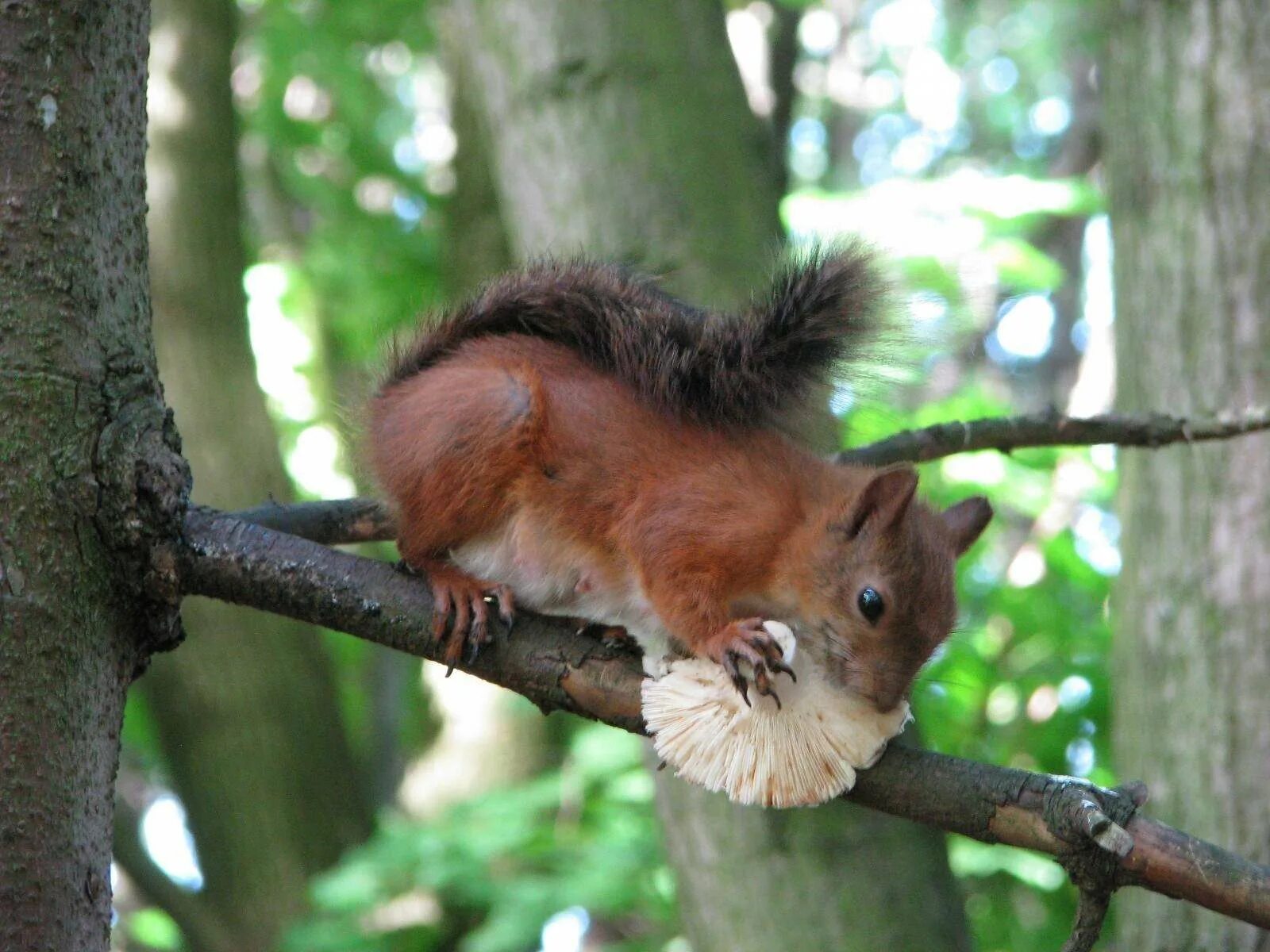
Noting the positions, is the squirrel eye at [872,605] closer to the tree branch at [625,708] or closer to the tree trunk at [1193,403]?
the tree branch at [625,708]

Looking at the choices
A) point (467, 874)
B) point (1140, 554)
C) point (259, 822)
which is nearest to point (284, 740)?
point (259, 822)

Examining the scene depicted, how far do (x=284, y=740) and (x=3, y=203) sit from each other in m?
3.58

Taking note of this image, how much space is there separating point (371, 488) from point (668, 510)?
607mm

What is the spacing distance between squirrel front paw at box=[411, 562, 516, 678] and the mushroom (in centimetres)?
26

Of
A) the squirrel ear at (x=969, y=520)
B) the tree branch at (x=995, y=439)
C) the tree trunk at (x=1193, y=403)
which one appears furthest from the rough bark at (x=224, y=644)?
the squirrel ear at (x=969, y=520)

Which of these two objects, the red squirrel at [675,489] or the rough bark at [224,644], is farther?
the rough bark at [224,644]

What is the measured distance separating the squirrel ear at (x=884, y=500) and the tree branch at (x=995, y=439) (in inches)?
8.6

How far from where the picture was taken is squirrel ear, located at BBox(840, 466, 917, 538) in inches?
82.9

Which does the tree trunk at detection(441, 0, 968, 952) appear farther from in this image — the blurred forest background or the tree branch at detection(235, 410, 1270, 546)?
the tree branch at detection(235, 410, 1270, 546)

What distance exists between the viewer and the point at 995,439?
2291 millimetres

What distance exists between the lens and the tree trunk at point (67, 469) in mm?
1552

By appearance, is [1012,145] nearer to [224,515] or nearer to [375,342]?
[375,342]

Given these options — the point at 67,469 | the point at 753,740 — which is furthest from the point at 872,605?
the point at 67,469

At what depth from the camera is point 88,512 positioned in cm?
162
